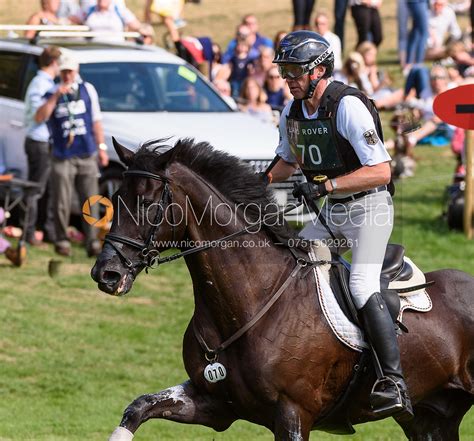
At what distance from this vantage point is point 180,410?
6254mm

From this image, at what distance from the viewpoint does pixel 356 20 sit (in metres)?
20.0

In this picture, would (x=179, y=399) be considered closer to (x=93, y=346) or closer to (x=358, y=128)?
(x=358, y=128)

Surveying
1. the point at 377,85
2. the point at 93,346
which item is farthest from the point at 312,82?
the point at 377,85

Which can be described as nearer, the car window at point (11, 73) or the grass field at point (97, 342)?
the grass field at point (97, 342)

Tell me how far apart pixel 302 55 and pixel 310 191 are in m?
0.76

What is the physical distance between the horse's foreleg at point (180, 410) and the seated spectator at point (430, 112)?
10.0 m

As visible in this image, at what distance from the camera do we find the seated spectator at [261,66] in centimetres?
1612

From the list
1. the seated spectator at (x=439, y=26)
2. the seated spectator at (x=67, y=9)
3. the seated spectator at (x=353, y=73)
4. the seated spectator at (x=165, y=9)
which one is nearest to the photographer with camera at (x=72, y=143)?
the seated spectator at (x=67, y=9)

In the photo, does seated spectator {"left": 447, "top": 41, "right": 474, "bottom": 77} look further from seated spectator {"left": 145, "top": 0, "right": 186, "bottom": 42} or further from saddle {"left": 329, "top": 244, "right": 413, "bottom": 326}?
saddle {"left": 329, "top": 244, "right": 413, "bottom": 326}

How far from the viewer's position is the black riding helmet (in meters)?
6.20

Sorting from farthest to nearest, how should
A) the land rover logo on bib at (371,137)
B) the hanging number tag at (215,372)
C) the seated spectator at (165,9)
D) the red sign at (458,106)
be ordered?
the seated spectator at (165,9)
the red sign at (458,106)
the land rover logo on bib at (371,137)
the hanging number tag at (215,372)

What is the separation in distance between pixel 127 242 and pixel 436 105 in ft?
7.54

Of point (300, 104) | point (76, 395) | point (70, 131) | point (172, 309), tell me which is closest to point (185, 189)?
point (300, 104)

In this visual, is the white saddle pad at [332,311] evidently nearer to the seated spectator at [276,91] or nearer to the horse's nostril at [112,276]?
the horse's nostril at [112,276]
